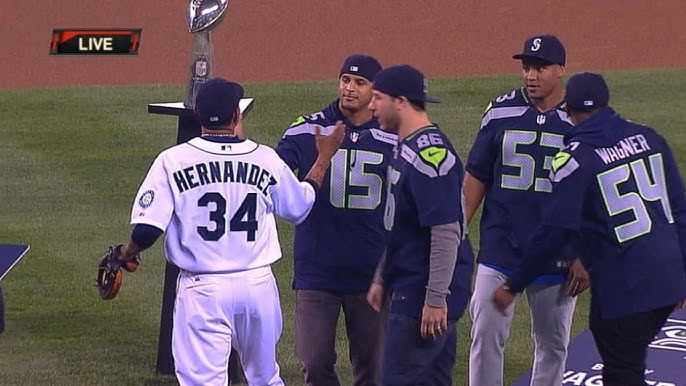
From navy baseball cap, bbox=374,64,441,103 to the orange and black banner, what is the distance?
34.6 feet

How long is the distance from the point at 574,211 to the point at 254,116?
7713 millimetres

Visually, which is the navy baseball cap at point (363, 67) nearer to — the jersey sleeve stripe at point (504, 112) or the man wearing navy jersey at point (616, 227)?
the jersey sleeve stripe at point (504, 112)

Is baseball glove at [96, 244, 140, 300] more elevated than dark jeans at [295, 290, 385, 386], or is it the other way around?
baseball glove at [96, 244, 140, 300]

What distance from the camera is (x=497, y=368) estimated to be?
6.26 metres

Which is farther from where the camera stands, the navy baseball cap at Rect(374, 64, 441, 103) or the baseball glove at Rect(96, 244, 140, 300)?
the baseball glove at Rect(96, 244, 140, 300)

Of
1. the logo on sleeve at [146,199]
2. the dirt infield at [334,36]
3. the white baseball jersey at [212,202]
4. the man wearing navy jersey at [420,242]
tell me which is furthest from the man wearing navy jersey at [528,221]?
the dirt infield at [334,36]

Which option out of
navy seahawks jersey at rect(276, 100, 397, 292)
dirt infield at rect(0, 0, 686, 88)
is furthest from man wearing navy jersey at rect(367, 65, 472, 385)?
dirt infield at rect(0, 0, 686, 88)

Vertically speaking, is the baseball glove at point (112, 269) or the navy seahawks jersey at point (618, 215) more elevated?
the navy seahawks jersey at point (618, 215)

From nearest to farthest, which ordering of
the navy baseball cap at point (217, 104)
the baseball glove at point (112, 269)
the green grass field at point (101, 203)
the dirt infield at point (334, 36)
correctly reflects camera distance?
the navy baseball cap at point (217, 104), the baseball glove at point (112, 269), the green grass field at point (101, 203), the dirt infield at point (334, 36)

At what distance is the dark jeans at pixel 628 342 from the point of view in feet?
18.4

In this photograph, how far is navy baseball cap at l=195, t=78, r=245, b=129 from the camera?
570 cm

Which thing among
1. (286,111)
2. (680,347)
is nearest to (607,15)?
(286,111)

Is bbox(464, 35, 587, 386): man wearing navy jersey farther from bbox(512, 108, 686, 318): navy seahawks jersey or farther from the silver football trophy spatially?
the silver football trophy

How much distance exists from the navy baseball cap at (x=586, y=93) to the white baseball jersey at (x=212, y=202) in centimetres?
122
